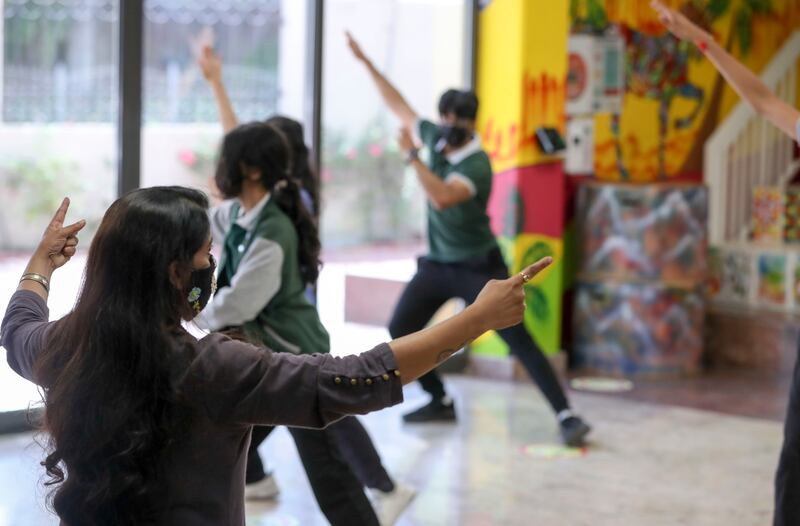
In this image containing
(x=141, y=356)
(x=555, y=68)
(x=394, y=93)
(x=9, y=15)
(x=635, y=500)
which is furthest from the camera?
(x=555, y=68)

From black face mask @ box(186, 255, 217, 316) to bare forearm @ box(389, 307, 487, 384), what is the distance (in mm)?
315

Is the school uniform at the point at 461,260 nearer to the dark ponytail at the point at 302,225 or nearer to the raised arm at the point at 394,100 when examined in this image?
the raised arm at the point at 394,100

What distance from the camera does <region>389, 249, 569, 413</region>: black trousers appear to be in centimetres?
525

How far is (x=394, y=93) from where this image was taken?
5.36 m

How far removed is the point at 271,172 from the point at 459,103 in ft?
5.57

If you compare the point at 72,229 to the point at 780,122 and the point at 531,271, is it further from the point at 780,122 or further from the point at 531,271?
the point at 780,122

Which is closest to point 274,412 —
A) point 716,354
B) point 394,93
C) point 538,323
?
point 394,93

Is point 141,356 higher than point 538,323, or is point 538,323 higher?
point 141,356

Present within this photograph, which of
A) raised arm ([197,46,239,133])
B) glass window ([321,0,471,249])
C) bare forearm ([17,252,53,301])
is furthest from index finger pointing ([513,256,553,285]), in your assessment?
glass window ([321,0,471,249])

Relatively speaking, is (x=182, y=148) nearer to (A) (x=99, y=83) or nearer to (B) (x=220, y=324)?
(A) (x=99, y=83)

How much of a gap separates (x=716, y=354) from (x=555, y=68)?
194 centimetres

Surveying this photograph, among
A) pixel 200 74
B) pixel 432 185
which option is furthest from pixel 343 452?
pixel 200 74

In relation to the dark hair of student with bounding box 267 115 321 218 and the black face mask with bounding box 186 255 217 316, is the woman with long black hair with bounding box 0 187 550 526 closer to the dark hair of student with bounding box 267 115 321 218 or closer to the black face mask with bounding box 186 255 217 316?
the black face mask with bounding box 186 255 217 316

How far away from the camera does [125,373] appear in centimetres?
196
